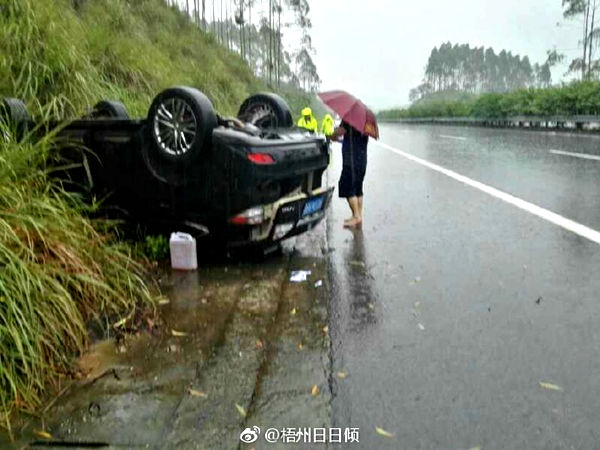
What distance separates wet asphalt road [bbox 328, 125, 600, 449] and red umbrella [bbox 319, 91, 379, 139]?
125cm

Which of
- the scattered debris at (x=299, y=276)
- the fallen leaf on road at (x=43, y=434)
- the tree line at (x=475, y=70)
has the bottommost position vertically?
the fallen leaf on road at (x=43, y=434)

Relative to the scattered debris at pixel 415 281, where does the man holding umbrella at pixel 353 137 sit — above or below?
above

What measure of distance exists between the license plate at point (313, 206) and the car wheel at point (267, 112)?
50.7 inches

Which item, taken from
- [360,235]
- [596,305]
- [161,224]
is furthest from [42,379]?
[360,235]

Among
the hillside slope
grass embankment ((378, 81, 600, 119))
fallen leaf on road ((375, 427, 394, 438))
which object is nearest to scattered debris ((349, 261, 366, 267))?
fallen leaf on road ((375, 427, 394, 438))

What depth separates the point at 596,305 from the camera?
165 inches

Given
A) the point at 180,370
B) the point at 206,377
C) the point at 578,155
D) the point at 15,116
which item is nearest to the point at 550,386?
the point at 206,377

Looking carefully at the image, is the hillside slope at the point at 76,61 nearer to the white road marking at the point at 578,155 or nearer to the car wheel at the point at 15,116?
the car wheel at the point at 15,116

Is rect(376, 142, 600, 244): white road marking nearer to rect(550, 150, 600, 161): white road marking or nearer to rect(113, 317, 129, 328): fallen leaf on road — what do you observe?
rect(550, 150, 600, 161): white road marking

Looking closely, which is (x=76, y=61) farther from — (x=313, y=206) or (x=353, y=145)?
(x=313, y=206)

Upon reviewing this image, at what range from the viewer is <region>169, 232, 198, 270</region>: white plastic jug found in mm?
5059

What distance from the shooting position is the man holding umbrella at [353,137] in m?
6.82

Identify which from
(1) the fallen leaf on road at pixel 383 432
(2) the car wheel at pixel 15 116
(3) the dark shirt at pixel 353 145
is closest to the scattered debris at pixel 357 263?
(3) the dark shirt at pixel 353 145

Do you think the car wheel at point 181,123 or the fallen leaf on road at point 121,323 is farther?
the car wheel at point 181,123
